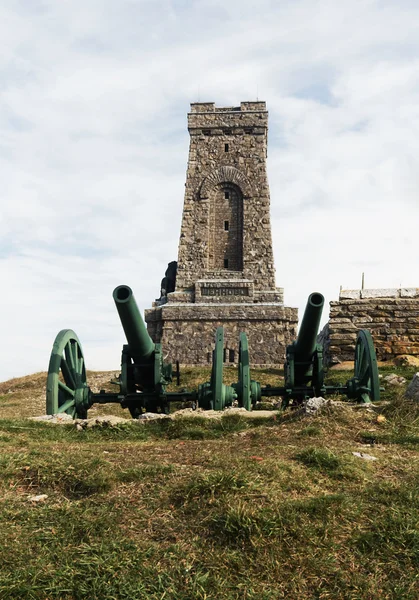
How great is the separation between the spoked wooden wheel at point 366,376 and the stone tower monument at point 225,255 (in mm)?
13513

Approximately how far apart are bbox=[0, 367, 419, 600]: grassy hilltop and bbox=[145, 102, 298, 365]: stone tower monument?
56.0 ft

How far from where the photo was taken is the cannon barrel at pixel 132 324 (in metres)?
7.30

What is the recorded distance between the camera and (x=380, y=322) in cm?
1518

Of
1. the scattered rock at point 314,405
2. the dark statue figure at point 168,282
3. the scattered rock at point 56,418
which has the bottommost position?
the scattered rock at point 56,418

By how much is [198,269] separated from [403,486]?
65.1ft

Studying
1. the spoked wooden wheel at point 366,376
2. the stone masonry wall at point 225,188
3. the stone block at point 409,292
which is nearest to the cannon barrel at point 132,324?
the spoked wooden wheel at point 366,376

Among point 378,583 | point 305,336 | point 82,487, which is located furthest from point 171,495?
point 305,336

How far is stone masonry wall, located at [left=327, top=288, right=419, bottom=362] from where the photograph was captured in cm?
1492

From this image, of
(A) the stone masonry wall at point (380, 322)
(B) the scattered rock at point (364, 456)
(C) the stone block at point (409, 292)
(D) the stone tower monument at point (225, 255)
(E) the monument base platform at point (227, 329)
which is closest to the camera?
(B) the scattered rock at point (364, 456)

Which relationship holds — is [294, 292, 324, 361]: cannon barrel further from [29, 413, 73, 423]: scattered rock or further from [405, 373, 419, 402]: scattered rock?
[29, 413, 73, 423]: scattered rock

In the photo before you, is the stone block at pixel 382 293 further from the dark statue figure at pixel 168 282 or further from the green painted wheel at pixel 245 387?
the dark statue figure at pixel 168 282

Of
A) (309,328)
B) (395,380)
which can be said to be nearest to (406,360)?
(395,380)

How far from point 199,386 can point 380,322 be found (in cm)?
824

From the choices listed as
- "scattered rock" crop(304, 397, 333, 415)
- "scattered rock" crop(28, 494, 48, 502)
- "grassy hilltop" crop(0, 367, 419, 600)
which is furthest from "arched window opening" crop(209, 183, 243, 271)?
"scattered rock" crop(28, 494, 48, 502)
